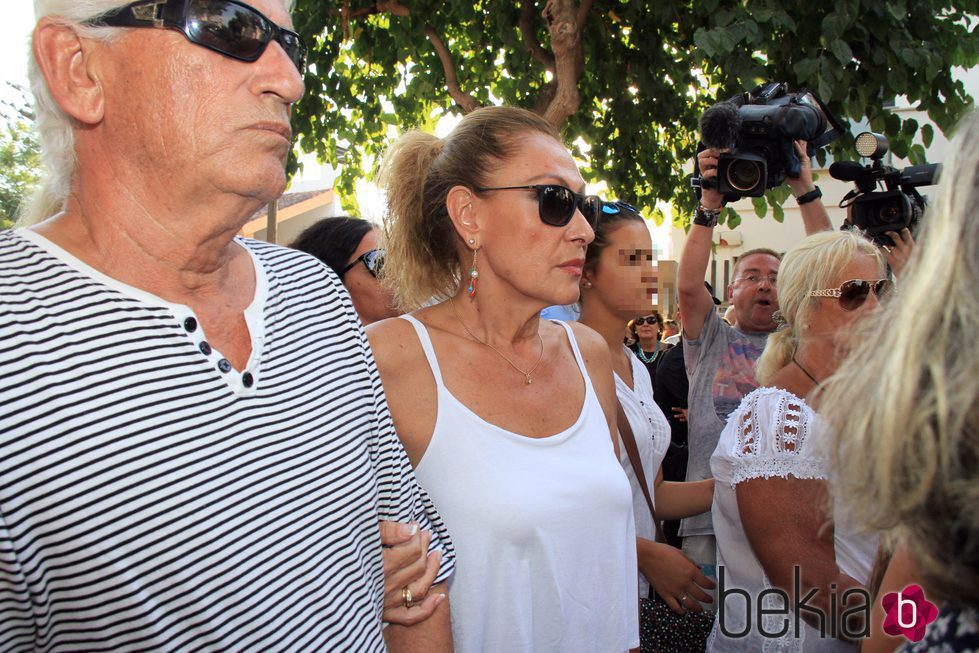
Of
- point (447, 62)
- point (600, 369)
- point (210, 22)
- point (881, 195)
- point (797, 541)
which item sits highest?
point (447, 62)

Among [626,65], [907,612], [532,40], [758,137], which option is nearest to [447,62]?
[532,40]

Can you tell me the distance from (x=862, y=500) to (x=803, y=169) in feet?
10.5

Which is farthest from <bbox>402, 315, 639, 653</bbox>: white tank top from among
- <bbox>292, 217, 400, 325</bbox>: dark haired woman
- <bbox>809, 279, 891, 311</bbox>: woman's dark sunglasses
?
<bbox>292, 217, 400, 325</bbox>: dark haired woman

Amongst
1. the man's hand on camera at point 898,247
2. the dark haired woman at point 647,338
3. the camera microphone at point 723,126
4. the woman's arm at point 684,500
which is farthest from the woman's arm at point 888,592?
the dark haired woman at point 647,338

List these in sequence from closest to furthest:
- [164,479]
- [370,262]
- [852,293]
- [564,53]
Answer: [164,479] → [852,293] → [370,262] → [564,53]

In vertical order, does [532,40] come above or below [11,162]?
above

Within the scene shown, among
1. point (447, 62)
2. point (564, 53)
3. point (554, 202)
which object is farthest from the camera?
point (447, 62)

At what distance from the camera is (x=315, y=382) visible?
1443mm

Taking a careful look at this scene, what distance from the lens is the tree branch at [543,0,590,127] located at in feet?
19.5

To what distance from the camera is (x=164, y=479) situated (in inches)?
46.6

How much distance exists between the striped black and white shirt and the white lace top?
129 cm

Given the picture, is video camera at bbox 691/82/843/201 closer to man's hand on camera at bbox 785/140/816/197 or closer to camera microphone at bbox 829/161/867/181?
man's hand on camera at bbox 785/140/816/197

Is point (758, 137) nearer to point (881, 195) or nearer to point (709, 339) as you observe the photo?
point (881, 195)

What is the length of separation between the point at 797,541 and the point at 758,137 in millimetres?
2096
